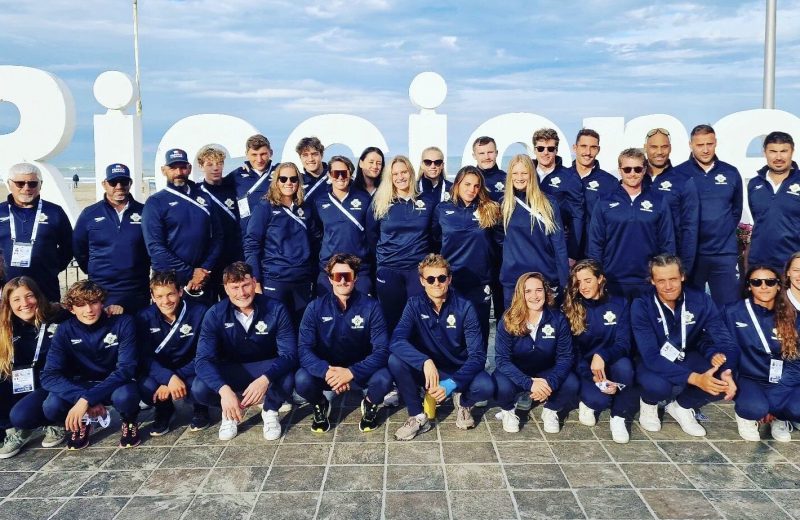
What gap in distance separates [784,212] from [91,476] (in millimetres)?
5982

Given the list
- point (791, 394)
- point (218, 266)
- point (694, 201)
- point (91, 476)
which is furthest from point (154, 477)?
point (694, 201)

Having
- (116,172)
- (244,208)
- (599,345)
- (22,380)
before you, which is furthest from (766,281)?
(22,380)

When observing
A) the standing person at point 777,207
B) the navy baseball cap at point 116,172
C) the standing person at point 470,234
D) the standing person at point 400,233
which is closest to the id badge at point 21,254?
the navy baseball cap at point 116,172

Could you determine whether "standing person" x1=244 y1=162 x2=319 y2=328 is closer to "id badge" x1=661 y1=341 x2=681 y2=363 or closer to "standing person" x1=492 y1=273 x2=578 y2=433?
"standing person" x1=492 y1=273 x2=578 y2=433

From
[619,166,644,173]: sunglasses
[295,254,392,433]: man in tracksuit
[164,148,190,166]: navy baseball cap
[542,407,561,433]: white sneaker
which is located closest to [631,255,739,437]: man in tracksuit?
[542,407,561,433]: white sneaker

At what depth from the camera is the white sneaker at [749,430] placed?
15.2 feet

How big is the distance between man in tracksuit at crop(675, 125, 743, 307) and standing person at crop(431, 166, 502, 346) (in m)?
1.92

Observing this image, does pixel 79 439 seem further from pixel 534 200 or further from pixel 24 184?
pixel 534 200

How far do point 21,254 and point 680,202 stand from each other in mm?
5806

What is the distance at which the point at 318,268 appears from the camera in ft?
19.5

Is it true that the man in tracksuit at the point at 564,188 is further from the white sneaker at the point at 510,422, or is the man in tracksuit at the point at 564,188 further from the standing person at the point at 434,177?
the white sneaker at the point at 510,422

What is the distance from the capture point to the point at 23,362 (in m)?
4.83

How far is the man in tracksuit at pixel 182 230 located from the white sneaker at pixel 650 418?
3818mm

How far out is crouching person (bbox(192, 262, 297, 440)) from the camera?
4.82 m
